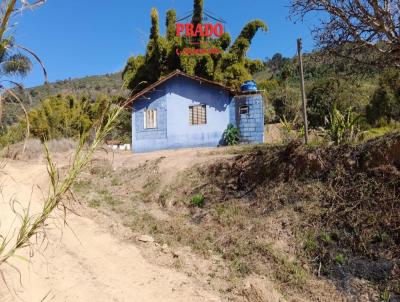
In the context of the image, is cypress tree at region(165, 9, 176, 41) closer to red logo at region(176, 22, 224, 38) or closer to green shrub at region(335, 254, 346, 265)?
red logo at region(176, 22, 224, 38)

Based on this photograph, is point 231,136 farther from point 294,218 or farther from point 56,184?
point 56,184

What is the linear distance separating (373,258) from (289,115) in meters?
24.0

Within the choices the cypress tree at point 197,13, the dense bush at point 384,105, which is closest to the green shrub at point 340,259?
the dense bush at point 384,105

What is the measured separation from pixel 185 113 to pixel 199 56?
8.17 meters

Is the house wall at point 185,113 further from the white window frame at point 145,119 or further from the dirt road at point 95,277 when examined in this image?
the dirt road at point 95,277

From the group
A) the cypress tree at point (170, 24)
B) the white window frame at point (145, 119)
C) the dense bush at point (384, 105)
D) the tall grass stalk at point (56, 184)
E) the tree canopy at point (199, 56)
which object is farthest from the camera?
the cypress tree at point (170, 24)

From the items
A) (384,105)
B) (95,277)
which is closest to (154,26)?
(384,105)

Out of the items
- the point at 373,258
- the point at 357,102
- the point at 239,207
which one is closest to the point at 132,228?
the point at 239,207

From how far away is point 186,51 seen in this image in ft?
82.9

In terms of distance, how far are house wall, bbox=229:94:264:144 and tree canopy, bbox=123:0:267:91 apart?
24.8ft

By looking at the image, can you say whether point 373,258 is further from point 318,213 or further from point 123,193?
point 123,193

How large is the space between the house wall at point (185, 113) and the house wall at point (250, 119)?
1.58ft

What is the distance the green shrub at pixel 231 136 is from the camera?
57.9ft

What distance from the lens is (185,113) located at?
18.4 m
